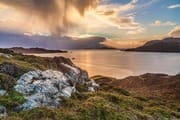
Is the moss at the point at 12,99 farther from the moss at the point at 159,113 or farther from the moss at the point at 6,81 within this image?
the moss at the point at 159,113

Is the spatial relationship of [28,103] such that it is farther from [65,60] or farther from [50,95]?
[65,60]

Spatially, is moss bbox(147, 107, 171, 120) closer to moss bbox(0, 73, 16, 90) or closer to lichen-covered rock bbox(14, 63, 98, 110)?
lichen-covered rock bbox(14, 63, 98, 110)

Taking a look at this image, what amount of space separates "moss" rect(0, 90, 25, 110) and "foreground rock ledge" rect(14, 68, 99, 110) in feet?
0.90

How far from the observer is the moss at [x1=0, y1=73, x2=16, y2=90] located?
47.3 ft

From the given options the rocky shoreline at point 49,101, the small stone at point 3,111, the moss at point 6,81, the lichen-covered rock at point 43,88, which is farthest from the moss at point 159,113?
the small stone at point 3,111

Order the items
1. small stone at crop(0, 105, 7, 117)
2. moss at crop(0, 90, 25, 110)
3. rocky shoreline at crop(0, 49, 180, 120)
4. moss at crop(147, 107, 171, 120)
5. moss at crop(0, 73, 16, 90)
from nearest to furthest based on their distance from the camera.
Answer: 1. small stone at crop(0, 105, 7, 117)
2. rocky shoreline at crop(0, 49, 180, 120)
3. moss at crop(0, 90, 25, 110)
4. moss at crop(0, 73, 16, 90)
5. moss at crop(147, 107, 171, 120)

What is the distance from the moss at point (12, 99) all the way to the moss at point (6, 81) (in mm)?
523

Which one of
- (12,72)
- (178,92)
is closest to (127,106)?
(12,72)

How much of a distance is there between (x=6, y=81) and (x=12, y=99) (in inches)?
69.0

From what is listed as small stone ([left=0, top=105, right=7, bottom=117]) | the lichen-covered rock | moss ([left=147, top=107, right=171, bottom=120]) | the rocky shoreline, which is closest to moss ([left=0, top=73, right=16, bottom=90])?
the rocky shoreline

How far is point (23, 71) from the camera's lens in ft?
54.4

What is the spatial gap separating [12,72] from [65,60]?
8605 mm

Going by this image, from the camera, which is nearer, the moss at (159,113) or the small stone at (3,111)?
the small stone at (3,111)

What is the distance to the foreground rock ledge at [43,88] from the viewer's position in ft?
44.4
